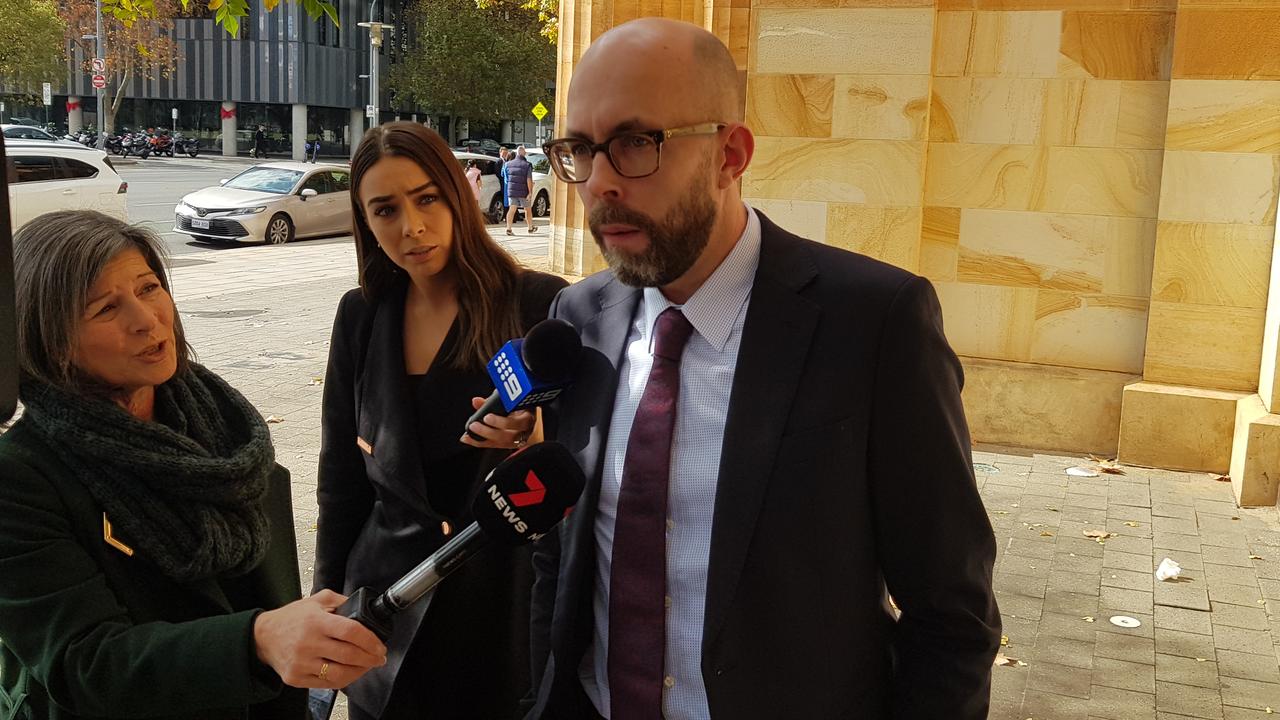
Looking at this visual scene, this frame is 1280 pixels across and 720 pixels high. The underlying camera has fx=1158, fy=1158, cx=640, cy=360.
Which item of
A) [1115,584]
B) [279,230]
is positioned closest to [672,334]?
[1115,584]

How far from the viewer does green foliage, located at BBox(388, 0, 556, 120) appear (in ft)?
166

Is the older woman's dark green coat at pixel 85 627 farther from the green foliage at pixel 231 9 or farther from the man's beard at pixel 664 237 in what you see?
the green foliage at pixel 231 9

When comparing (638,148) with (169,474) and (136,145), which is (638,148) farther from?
(136,145)

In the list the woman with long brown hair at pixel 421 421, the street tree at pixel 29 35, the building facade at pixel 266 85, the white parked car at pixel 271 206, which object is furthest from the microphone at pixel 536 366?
the building facade at pixel 266 85

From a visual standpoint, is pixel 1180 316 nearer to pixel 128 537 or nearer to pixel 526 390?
pixel 526 390

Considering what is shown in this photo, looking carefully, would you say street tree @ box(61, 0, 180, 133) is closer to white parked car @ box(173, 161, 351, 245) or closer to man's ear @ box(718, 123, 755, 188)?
white parked car @ box(173, 161, 351, 245)

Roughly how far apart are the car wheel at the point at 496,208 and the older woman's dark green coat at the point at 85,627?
84.4 feet

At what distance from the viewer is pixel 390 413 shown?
9.30 feet

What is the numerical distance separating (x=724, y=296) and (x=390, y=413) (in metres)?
1.20

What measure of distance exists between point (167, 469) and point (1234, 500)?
21.2 ft

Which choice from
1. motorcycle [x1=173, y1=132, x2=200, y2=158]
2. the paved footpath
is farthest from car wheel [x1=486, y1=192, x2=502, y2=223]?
motorcycle [x1=173, y1=132, x2=200, y2=158]

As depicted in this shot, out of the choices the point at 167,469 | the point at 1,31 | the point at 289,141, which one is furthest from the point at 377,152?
the point at 289,141

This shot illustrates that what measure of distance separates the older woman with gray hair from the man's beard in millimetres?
699

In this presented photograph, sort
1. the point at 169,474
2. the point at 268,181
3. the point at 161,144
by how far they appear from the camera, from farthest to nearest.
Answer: the point at 161,144, the point at 268,181, the point at 169,474
